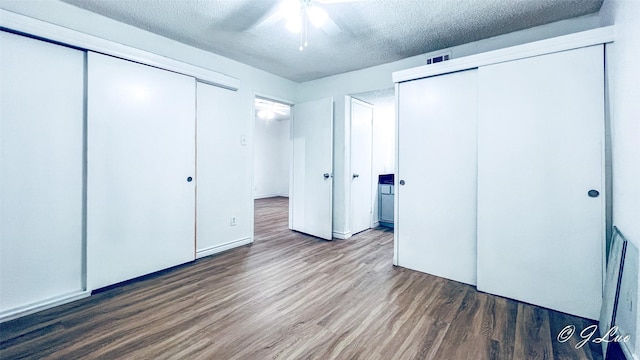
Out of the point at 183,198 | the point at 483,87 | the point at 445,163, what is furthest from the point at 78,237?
the point at 483,87

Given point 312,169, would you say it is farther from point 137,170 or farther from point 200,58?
point 137,170

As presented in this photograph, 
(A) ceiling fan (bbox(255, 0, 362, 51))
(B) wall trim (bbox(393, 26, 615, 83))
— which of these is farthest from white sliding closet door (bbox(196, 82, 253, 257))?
(B) wall trim (bbox(393, 26, 615, 83))

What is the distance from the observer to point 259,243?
368cm

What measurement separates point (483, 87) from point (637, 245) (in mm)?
1493

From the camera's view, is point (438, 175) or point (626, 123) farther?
point (438, 175)

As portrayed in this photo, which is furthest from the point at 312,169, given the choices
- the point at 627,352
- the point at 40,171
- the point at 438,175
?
the point at 627,352

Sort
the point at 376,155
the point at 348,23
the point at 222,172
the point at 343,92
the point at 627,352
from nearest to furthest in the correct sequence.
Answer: the point at 627,352, the point at 348,23, the point at 222,172, the point at 343,92, the point at 376,155

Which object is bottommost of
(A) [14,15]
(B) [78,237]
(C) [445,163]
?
(B) [78,237]

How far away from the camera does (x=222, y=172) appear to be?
3.29 meters

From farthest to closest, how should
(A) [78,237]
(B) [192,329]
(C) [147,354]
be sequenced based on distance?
(A) [78,237], (B) [192,329], (C) [147,354]

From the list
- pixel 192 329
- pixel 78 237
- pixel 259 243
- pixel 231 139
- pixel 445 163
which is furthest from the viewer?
pixel 259 243

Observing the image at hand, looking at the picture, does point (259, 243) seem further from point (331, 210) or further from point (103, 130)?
point (103, 130)

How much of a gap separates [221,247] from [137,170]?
1340 millimetres

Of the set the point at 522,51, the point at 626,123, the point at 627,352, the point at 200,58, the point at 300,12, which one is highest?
the point at 200,58
